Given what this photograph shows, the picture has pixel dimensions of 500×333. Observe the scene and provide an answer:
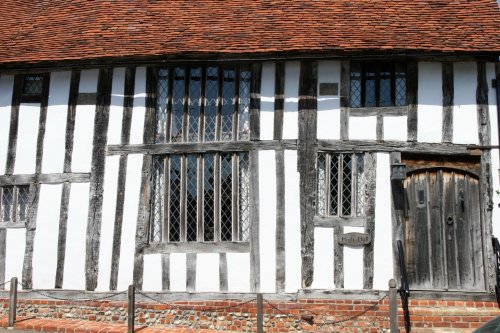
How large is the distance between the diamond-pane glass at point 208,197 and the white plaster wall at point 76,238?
6.83 feet

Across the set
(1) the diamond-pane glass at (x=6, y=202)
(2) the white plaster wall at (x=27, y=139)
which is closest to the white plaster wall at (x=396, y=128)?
(2) the white plaster wall at (x=27, y=139)

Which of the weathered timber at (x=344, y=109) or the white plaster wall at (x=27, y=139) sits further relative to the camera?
the white plaster wall at (x=27, y=139)

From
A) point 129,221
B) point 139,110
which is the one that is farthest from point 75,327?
point 139,110

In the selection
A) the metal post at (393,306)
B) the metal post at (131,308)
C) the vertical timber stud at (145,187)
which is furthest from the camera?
the vertical timber stud at (145,187)

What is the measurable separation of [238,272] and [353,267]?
1868 mm

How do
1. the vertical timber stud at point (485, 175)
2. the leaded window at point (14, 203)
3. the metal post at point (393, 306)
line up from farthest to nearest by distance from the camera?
the leaded window at point (14, 203)
the vertical timber stud at point (485, 175)
the metal post at point (393, 306)

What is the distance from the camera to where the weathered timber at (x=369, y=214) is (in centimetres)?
908

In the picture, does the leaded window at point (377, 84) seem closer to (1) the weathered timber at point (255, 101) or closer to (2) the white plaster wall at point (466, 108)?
(2) the white plaster wall at point (466, 108)

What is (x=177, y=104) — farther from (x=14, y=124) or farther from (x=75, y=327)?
(x=75, y=327)

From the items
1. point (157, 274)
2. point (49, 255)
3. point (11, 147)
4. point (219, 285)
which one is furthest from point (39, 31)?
point (219, 285)

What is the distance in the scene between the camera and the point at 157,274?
9.56 metres

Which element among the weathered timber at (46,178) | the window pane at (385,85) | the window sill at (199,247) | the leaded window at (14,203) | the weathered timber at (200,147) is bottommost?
the window sill at (199,247)

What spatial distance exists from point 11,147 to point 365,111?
20.8 ft

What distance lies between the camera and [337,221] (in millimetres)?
9250
